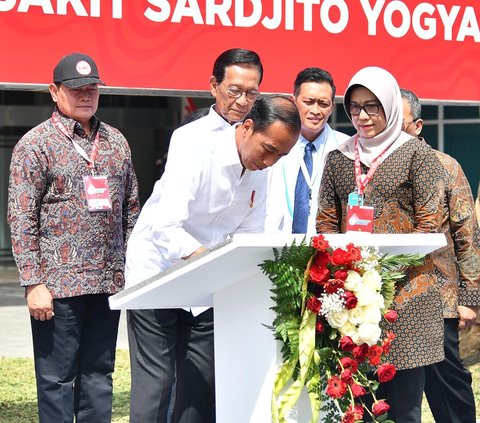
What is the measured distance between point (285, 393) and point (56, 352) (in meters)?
1.97

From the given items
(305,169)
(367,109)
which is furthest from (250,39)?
(367,109)

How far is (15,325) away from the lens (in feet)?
35.9

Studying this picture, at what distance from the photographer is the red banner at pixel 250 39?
5.89m

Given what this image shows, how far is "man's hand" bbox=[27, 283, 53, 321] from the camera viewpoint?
15.4ft

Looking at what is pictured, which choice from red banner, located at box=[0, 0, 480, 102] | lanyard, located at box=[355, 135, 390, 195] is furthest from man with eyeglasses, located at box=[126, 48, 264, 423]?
red banner, located at box=[0, 0, 480, 102]

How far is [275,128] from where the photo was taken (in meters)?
3.48

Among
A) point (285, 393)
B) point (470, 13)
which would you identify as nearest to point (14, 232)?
point (285, 393)

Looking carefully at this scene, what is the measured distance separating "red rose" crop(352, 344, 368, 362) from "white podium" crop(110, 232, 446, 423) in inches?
8.9

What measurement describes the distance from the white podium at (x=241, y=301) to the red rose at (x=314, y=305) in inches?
4.8

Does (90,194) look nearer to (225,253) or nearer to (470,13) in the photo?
(225,253)

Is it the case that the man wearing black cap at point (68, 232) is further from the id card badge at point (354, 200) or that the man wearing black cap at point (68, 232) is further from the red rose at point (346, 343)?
the red rose at point (346, 343)

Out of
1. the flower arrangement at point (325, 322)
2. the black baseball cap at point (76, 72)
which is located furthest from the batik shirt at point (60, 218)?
the flower arrangement at point (325, 322)

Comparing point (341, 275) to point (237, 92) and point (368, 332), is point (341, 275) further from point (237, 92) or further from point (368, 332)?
point (237, 92)

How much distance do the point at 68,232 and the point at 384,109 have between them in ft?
5.60
